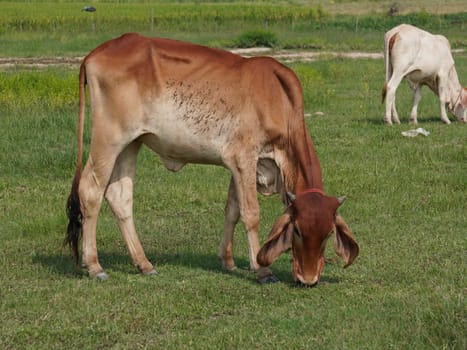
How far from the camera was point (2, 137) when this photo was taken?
14.1m

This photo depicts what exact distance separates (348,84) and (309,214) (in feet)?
54.4

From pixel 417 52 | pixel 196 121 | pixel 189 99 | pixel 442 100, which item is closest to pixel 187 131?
pixel 196 121

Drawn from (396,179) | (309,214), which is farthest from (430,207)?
(309,214)

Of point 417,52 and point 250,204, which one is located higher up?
point 250,204

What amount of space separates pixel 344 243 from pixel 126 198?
2056 mm

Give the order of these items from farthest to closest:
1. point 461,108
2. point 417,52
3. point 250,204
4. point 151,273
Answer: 1. point 461,108
2. point 417,52
3. point 151,273
4. point 250,204

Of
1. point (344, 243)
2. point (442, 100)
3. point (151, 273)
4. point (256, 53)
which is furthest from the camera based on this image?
point (256, 53)

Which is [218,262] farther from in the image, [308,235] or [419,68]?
[419,68]

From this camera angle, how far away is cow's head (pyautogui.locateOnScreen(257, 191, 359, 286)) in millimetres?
7352

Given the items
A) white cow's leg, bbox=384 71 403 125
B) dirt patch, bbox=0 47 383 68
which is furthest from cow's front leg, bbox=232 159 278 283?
dirt patch, bbox=0 47 383 68

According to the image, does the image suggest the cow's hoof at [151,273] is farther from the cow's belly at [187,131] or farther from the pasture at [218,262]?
the cow's belly at [187,131]

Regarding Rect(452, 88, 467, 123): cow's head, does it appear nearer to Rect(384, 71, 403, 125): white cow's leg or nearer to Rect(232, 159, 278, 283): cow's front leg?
Rect(384, 71, 403, 125): white cow's leg

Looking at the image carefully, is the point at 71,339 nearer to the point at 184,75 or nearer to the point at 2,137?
the point at 184,75

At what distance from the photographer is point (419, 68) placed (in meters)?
17.5
